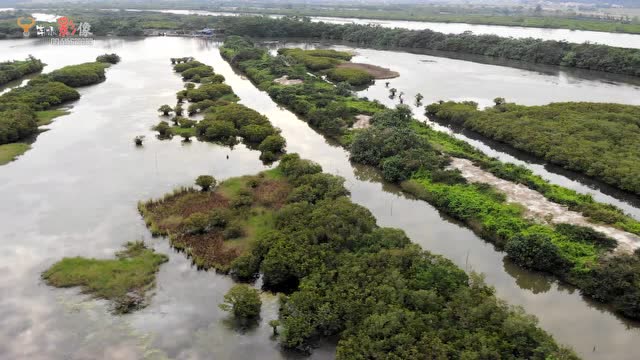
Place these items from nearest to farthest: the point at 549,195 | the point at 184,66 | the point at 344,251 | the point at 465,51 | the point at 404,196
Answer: the point at 344,251 < the point at 549,195 < the point at 404,196 < the point at 184,66 < the point at 465,51

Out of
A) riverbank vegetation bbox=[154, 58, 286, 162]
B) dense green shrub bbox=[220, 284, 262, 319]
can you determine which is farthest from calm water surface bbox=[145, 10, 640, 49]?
dense green shrub bbox=[220, 284, 262, 319]

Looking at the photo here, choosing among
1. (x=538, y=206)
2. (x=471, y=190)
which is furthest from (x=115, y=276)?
(x=538, y=206)

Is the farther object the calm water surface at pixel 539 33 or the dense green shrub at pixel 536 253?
the calm water surface at pixel 539 33

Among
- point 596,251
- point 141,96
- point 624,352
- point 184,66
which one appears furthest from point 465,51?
point 624,352

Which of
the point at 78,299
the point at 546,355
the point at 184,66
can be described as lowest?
the point at 78,299

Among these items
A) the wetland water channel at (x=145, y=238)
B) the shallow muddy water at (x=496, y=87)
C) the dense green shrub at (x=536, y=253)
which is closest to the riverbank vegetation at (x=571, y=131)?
the shallow muddy water at (x=496, y=87)

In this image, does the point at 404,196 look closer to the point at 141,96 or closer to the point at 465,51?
the point at 141,96

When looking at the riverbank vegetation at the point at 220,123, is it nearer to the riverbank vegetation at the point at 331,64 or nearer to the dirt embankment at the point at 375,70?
the riverbank vegetation at the point at 331,64

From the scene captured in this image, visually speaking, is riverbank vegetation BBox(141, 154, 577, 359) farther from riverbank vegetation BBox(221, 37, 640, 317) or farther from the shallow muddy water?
the shallow muddy water
